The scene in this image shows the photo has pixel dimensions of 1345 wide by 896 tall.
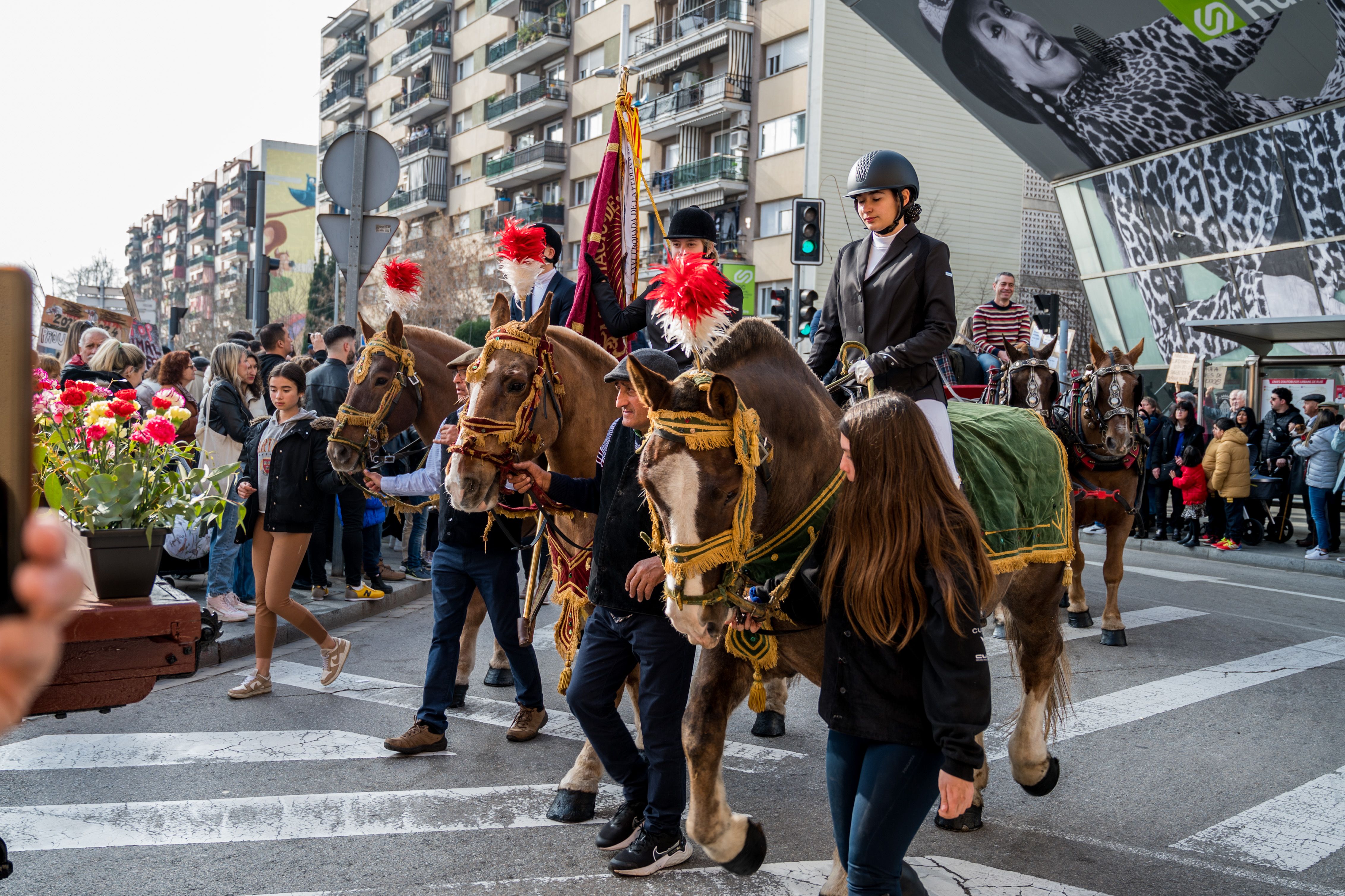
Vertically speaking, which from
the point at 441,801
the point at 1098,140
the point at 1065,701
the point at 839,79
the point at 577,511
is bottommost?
the point at 441,801

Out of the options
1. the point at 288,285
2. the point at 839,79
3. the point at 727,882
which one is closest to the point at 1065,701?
the point at 727,882

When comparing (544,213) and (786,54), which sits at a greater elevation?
(786,54)

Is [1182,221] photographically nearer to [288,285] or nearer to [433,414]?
Result: [433,414]

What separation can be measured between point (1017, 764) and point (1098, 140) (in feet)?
70.4

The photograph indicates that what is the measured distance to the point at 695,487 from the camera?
10.5 ft

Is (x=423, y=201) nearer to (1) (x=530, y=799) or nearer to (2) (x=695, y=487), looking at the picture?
(1) (x=530, y=799)

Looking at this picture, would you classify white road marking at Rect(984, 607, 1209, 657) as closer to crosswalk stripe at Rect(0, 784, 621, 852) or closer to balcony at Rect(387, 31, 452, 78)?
crosswalk stripe at Rect(0, 784, 621, 852)

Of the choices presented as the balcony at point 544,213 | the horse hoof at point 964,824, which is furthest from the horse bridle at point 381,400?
the balcony at point 544,213

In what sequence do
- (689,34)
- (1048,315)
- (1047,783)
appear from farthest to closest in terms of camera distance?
(689,34)
(1048,315)
(1047,783)

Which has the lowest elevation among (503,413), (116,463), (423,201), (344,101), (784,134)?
(116,463)

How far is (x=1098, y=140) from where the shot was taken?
2319 centimetres

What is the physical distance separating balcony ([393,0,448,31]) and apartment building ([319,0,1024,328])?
24.4ft

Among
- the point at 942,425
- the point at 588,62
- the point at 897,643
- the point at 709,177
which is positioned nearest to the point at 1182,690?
the point at 942,425

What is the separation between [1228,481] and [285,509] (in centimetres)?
1353
